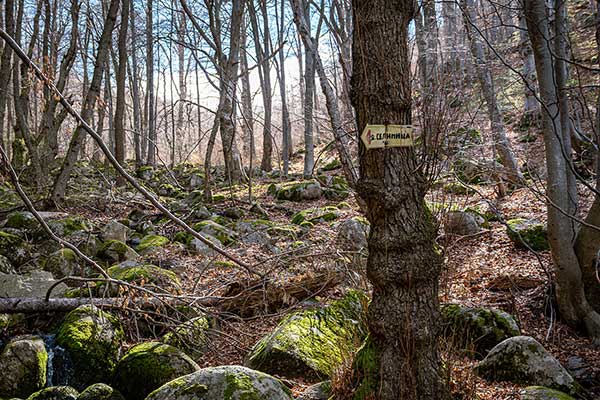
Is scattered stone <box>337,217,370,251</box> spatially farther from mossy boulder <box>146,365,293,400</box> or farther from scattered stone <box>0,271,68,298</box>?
scattered stone <box>0,271,68,298</box>

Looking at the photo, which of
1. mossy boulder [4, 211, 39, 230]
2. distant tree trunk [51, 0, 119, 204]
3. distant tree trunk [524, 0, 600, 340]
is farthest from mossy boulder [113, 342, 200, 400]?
distant tree trunk [51, 0, 119, 204]

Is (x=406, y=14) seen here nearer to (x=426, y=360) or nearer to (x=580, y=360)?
(x=426, y=360)

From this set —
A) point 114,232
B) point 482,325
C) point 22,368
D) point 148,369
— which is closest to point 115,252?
point 114,232

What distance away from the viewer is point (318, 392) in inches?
117

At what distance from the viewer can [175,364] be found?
11.9 ft

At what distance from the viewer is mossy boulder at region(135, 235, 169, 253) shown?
7539 millimetres

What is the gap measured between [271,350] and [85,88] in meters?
19.1

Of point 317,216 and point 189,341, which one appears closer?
point 189,341

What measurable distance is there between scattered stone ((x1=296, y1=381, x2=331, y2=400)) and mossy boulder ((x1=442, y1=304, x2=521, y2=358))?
1355 mm

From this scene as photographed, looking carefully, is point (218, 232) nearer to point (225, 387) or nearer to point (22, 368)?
point (22, 368)

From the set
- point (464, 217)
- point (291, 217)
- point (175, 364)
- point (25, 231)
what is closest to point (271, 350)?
point (175, 364)

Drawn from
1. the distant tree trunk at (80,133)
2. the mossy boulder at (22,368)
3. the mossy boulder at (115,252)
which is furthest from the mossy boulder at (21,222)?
the mossy boulder at (22,368)

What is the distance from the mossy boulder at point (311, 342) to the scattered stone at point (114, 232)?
5.02 metres

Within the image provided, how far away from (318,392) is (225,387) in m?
0.65
